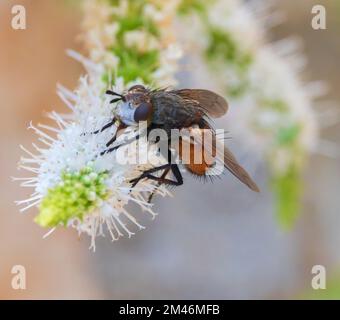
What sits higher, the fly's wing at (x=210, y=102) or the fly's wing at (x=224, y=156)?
the fly's wing at (x=210, y=102)

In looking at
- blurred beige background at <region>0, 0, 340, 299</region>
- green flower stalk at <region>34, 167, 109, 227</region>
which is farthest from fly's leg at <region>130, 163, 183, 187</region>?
blurred beige background at <region>0, 0, 340, 299</region>

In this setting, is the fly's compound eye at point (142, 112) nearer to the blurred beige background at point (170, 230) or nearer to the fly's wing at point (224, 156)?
the fly's wing at point (224, 156)

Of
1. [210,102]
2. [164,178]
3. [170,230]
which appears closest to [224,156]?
[164,178]

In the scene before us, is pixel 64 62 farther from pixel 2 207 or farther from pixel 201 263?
pixel 201 263

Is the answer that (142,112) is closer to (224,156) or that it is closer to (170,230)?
(224,156)

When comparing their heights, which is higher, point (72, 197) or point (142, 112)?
point (142, 112)

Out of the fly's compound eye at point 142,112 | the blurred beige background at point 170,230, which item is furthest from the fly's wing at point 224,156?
the blurred beige background at point 170,230
